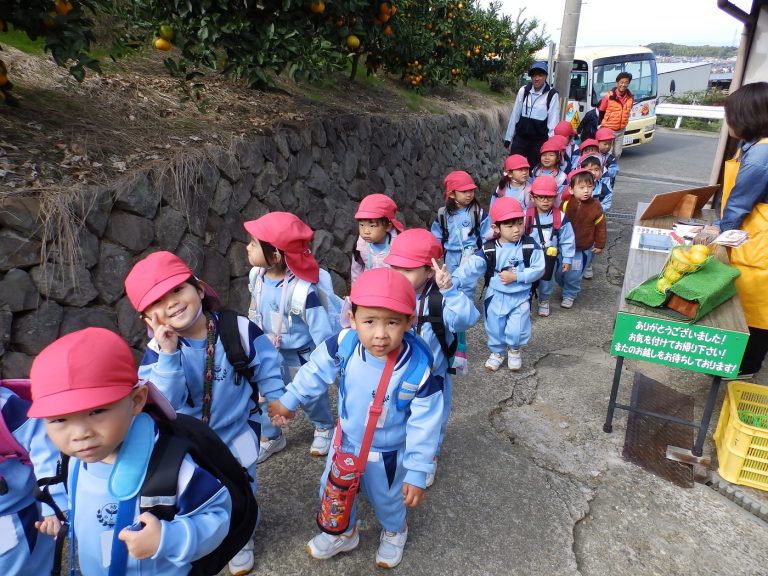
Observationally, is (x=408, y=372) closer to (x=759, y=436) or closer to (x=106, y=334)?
(x=106, y=334)

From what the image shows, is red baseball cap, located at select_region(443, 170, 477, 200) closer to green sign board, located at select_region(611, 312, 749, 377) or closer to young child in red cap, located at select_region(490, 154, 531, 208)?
young child in red cap, located at select_region(490, 154, 531, 208)

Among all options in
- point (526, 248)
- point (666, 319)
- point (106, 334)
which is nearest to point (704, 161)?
point (526, 248)

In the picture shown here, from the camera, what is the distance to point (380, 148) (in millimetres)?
6340

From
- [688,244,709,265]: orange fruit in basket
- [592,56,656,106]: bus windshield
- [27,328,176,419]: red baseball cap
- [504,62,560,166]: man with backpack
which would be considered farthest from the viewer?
[592,56,656,106]: bus windshield

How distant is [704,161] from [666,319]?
508 inches

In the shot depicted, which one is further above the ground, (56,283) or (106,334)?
(106,334)

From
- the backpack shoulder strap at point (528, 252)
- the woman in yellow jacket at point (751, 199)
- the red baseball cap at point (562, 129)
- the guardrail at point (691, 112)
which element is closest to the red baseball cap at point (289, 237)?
the backpack shoulder strap at point (528, 252)

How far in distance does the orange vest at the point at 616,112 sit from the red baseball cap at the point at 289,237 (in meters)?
7.92

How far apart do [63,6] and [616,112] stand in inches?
331

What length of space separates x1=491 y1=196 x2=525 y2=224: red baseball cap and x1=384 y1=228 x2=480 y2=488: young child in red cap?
4.27ft

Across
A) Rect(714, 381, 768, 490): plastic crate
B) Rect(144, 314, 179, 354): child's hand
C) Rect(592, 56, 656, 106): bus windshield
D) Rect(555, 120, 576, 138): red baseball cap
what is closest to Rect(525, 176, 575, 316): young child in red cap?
Rect(714, 381, 768, 490): plastic crate

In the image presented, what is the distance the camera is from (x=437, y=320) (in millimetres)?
2598

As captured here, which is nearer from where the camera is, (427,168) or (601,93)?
(427,168)

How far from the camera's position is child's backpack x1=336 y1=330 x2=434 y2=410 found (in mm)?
2127
